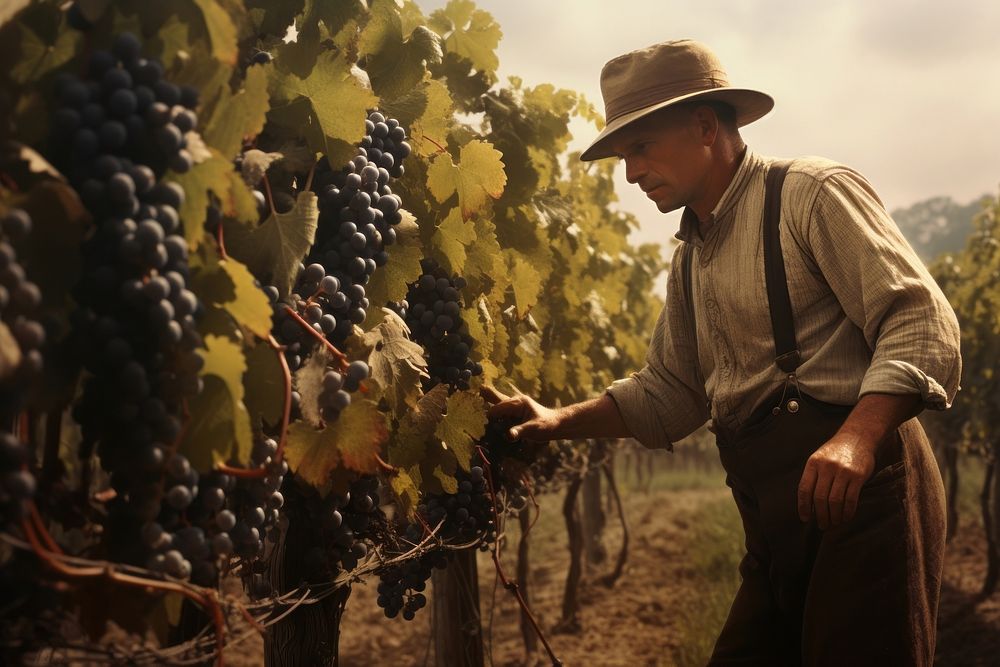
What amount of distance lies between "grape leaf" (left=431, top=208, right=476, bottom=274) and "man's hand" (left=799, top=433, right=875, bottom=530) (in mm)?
1161

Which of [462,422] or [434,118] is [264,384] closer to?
[462,422]

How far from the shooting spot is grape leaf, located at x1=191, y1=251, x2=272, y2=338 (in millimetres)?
1530

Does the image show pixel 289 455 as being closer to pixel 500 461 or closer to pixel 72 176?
pixel 72 176

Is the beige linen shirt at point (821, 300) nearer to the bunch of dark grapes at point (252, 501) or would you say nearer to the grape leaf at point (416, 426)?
the grape leaf at point (416, 426)

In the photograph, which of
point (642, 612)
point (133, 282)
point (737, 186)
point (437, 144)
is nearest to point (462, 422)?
point (437, 144)

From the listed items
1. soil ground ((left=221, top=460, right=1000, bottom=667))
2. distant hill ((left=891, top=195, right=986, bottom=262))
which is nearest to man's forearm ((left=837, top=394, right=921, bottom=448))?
soil ground ((left=221, top=460, right=1000, bottom=667))

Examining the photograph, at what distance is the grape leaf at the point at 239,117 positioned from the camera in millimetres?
1584

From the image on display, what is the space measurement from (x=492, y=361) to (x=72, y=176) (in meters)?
1.92

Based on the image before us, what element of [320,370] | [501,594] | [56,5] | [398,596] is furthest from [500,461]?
[501,594]

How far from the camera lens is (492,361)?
10.4 ft

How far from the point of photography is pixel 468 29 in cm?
347

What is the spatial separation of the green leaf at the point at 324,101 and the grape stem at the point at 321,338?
17.4 inches

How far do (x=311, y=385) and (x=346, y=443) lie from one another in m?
0.15

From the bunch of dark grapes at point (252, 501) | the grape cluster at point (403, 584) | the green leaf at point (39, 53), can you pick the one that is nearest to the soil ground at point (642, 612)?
the grape cluster at point (403, 584)
